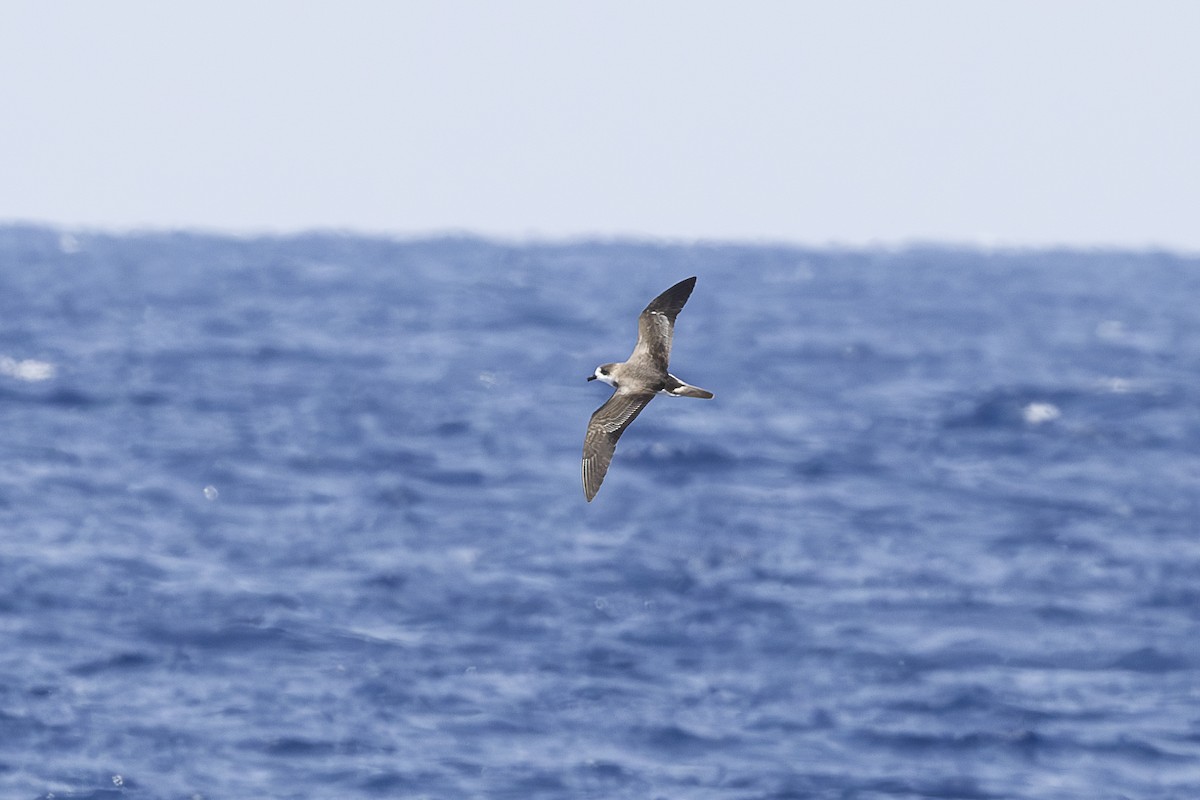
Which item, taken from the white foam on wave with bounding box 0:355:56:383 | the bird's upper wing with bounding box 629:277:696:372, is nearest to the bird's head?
the bird's upper wing with bounding box 629:277:696:372

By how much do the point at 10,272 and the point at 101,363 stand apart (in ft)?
133

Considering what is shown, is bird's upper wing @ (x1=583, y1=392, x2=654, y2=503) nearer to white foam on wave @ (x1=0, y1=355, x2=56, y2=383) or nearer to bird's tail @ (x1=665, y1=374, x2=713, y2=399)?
bird's tail @ (x1=665, y1=374, x2=713, y2=399)

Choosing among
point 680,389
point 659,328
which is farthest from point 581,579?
point 680,389

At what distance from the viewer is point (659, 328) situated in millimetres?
12242

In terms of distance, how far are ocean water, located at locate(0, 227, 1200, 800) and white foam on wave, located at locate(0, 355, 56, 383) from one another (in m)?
0.33

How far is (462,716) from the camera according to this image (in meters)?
19.0

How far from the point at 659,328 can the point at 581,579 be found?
12.2 meters

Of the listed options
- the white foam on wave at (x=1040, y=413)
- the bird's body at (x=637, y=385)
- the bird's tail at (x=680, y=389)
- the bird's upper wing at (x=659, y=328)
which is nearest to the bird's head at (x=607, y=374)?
the bird's body at (x=637, y=385)

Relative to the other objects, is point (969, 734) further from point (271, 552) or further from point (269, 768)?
point (271, 552)

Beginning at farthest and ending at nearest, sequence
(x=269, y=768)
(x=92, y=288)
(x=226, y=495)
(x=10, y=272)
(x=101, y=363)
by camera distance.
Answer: (x=10, y=272), (x=92, y=288), (x=101, y=363), (x=226, y=495), (x=269, y=768)

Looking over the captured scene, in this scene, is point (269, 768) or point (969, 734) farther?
point (969, 734)

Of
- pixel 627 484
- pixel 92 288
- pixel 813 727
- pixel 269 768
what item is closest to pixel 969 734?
pixel 813 727

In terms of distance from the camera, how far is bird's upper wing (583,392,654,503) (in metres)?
11.3

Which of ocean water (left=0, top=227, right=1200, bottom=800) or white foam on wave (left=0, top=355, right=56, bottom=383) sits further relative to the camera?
white foam on wave (left=0, top=355, right=56, bottom=383)
